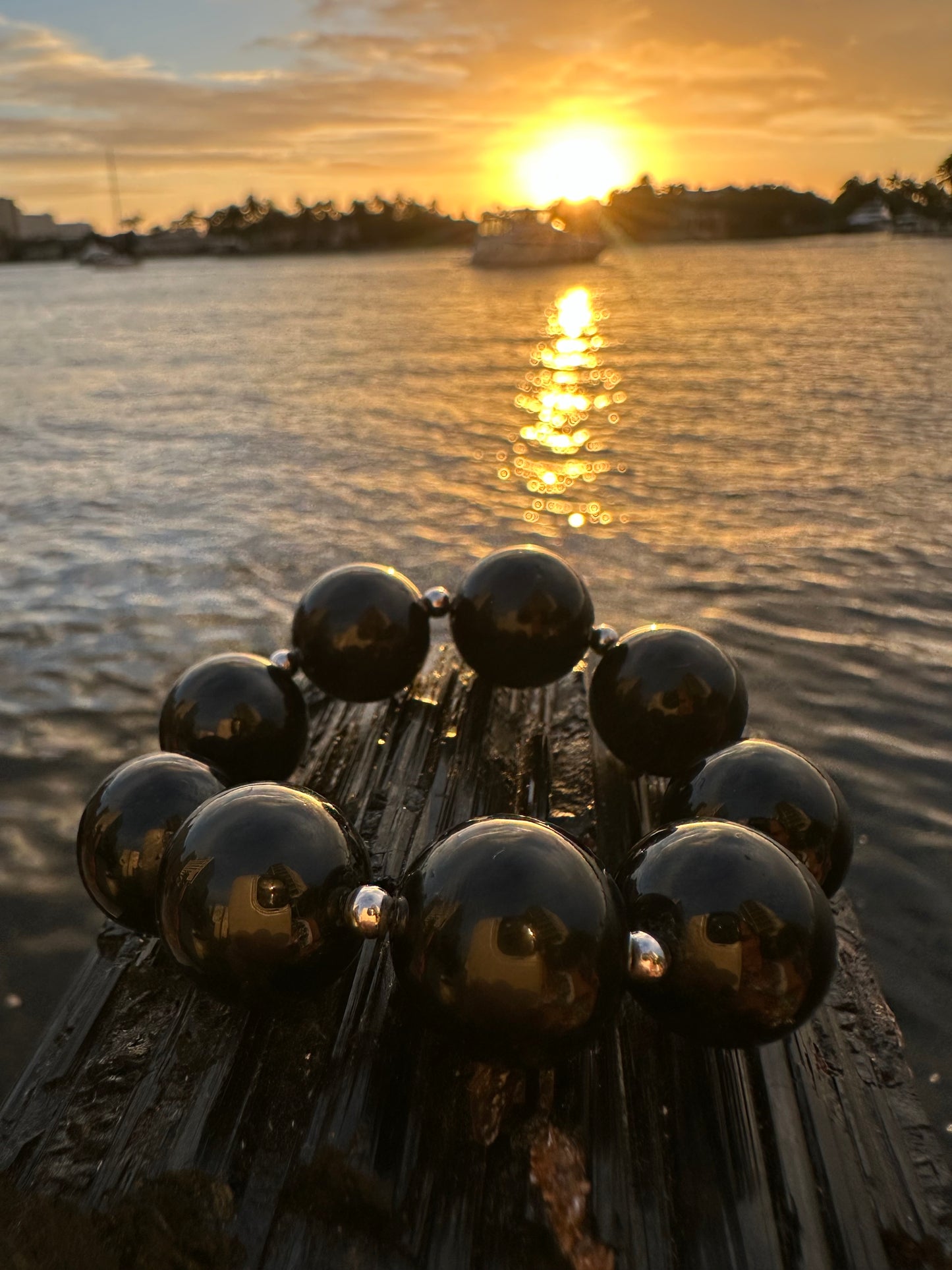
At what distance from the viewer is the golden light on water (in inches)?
422

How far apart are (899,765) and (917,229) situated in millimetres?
151023

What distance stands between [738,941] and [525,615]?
7.49 feet

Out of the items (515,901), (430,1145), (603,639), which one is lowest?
(430,1145)

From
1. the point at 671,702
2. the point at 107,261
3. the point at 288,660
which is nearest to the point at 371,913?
the point at 671,702

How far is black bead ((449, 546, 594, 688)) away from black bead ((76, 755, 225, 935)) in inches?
67.7

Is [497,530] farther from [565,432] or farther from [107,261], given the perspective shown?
[107,261]

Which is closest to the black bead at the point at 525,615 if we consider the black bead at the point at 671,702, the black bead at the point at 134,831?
the black bead at the point at 671,702

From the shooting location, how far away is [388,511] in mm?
10617

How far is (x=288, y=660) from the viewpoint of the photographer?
4691 millimetres

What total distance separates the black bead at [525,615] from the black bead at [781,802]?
54.7 inches

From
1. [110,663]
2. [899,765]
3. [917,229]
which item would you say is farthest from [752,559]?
[917,229]

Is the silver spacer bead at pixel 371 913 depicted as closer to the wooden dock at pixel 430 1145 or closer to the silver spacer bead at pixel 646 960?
the wooden dock at pixel 430 1145

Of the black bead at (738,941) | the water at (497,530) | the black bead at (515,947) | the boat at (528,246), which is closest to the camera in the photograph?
the black bead at (515,947)

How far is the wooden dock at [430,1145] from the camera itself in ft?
7.74
